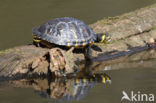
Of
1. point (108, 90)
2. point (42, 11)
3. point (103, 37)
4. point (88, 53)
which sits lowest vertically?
point (108, 90)

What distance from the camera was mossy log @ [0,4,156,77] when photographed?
725 centimetres

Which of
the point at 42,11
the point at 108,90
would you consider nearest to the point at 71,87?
the point at 108,90

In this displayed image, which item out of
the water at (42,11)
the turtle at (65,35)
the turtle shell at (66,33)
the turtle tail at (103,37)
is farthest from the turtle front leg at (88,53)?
the water at (42,11)

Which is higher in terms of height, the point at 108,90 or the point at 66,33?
the point at 66,33

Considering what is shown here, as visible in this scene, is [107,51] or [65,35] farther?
[107,51]

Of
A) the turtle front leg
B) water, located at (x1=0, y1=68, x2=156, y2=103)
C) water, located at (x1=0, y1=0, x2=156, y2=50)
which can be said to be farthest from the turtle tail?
water, located at (x1=0, y1=0, x2=156, y2=50)

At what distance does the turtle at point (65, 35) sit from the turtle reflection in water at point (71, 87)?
2.83ft

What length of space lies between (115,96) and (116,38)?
283 cm

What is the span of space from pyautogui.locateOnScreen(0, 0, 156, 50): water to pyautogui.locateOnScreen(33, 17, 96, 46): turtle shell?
3.26 metres

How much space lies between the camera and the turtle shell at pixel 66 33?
8.00 meters

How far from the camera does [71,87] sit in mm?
6910

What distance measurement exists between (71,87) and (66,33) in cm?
153

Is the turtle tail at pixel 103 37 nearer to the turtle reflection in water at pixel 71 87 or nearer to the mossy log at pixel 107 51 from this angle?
the mossy log at pixel 107 51

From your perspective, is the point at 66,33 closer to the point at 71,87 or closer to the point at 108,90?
the point at 71,87
